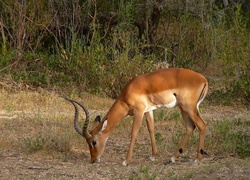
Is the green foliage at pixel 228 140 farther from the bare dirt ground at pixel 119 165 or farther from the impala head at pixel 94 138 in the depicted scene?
the impala head at pixel 94 138

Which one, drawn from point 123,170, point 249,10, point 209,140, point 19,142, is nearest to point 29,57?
point 19,142

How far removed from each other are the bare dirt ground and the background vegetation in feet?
8.87

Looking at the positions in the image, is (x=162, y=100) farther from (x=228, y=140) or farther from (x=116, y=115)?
(x=228, y=140)

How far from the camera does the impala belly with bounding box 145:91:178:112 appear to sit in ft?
26.9

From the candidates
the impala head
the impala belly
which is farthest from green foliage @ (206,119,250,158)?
the impala head

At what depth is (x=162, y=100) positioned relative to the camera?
323 inches

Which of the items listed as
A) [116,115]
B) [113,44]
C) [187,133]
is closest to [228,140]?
[187,133]

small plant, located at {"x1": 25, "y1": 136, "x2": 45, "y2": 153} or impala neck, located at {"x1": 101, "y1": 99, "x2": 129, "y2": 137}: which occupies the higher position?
impala neck, located at {"x1": 101, "y1": 99, "x2": 129, "y2": 137}

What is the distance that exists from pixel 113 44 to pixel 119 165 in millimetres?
5232

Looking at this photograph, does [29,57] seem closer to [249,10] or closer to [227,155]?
[227,155]

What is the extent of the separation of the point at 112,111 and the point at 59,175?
4.87 ft

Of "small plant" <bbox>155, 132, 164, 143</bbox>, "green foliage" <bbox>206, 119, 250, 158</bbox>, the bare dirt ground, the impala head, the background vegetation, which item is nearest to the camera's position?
the bare dirt ground

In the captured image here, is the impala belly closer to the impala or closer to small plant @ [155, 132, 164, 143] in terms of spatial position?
the impala

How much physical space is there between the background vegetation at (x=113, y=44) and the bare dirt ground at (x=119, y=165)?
8.87ft
